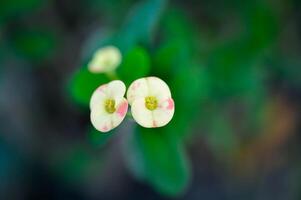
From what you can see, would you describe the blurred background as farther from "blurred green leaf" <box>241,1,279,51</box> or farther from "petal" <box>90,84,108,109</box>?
"petal" <box>90,84,108,109</box>

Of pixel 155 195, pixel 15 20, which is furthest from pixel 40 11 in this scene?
pixel 155 195

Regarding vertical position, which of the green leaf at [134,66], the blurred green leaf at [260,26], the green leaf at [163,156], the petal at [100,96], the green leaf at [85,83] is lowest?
the petal at [100,96]

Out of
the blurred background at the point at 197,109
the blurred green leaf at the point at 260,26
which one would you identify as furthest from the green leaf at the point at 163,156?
the blurred green leaf at the point at 260,26

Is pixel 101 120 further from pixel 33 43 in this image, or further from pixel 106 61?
pixel 33 43

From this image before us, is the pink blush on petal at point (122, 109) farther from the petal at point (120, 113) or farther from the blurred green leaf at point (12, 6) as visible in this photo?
the blurred green leaf at point (12, 6)

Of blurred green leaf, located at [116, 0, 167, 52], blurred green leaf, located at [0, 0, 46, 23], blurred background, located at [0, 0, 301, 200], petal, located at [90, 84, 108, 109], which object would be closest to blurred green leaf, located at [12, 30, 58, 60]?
blurred background, located at [0, 0, 301, 200]

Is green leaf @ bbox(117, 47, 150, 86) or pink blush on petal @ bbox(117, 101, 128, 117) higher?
green leaf @ bbox(117, 47, 150, 86)
